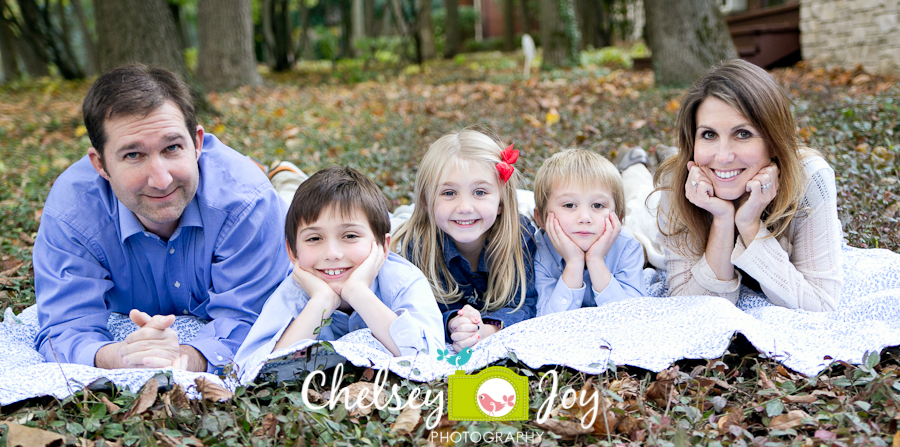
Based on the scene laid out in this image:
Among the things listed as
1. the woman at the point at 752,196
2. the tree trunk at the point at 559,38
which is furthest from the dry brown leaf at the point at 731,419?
the tree trunk at the point at 559,38

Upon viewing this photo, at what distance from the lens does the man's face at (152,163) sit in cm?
266

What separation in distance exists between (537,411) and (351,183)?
1235mm

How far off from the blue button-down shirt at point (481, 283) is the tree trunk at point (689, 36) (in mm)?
6133

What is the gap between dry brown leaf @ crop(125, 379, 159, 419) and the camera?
229 centimetres

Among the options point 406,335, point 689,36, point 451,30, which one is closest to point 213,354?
point 406,335

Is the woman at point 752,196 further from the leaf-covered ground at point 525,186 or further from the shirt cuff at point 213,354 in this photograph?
the shirt cuff at point 213,354

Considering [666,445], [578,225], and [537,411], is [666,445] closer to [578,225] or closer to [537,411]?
A: [537,411]

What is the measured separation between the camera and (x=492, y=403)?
230 centimetres

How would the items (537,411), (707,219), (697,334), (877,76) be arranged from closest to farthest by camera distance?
(537,411), (697,334), (707,219), (877,76)

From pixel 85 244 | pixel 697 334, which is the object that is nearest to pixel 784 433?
pixel 697 334

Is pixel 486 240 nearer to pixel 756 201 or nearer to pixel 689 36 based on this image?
pixel 756 201

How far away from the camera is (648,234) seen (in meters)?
3.99

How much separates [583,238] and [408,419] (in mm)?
1277

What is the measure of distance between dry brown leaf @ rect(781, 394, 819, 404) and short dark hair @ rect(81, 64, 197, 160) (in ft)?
8.43
